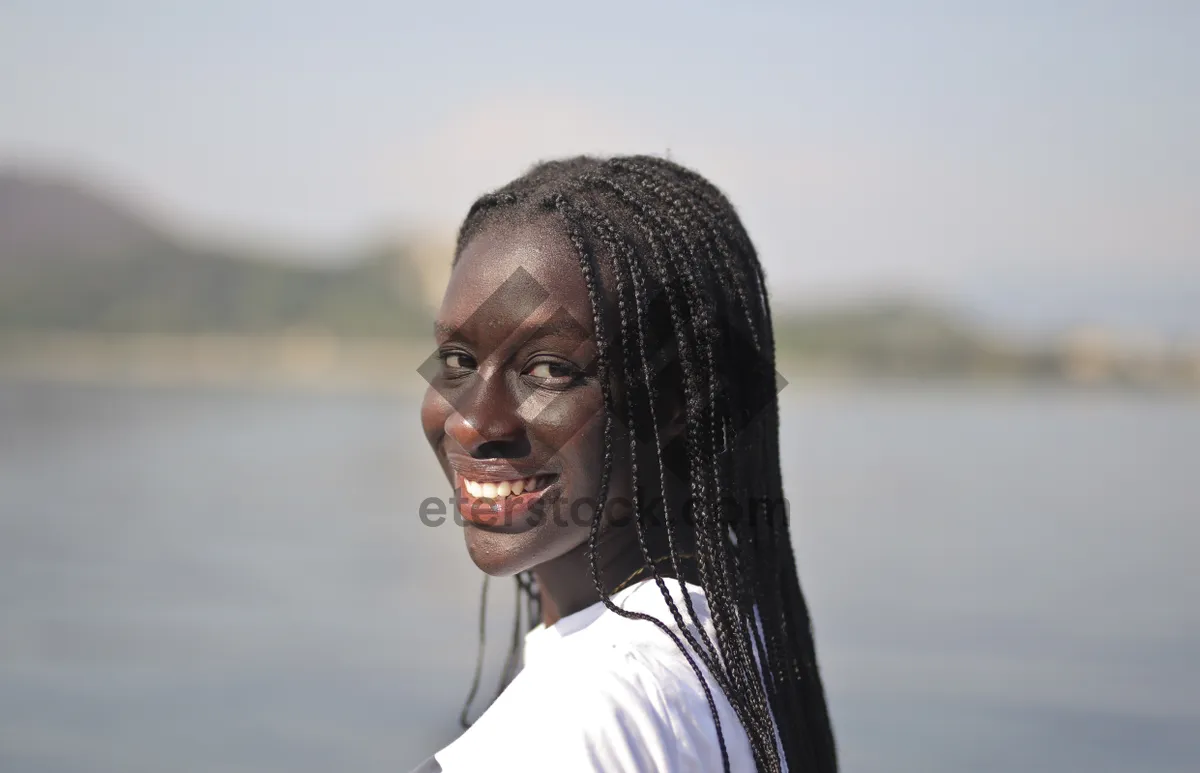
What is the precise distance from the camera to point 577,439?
2.04 m

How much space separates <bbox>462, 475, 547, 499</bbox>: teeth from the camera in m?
2.09

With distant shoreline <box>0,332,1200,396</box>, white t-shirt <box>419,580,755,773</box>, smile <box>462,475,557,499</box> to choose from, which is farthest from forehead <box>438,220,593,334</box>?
distant shoreline <box>0,332,1200,396</box>

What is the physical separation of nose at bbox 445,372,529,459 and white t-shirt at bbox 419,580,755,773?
0.35 meters

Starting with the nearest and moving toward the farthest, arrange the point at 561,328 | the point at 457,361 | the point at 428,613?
the point at 561,328, the point at 457,361, the point at 428,613

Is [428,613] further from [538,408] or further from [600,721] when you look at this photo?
[600,721]

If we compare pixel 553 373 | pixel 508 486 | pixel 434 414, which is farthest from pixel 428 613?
pixel 553 373

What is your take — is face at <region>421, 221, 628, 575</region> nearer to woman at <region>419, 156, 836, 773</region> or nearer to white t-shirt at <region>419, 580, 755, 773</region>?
woman at <region>419, 156, 836, 773</region>

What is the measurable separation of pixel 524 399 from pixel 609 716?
0.59 m

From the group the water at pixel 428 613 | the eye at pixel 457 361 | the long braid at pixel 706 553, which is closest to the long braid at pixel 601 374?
the long braid at pixel 706 553

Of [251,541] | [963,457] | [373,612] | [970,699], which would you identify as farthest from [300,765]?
[963,457]

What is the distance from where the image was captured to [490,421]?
6.82ft

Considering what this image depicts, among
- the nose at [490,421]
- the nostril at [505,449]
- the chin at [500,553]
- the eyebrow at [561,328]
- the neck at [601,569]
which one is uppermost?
the eyebrow at [561,328]

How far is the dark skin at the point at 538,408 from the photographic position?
202cm

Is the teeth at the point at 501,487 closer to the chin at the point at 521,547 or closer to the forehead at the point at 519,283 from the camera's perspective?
the chin at the point at 521,547
